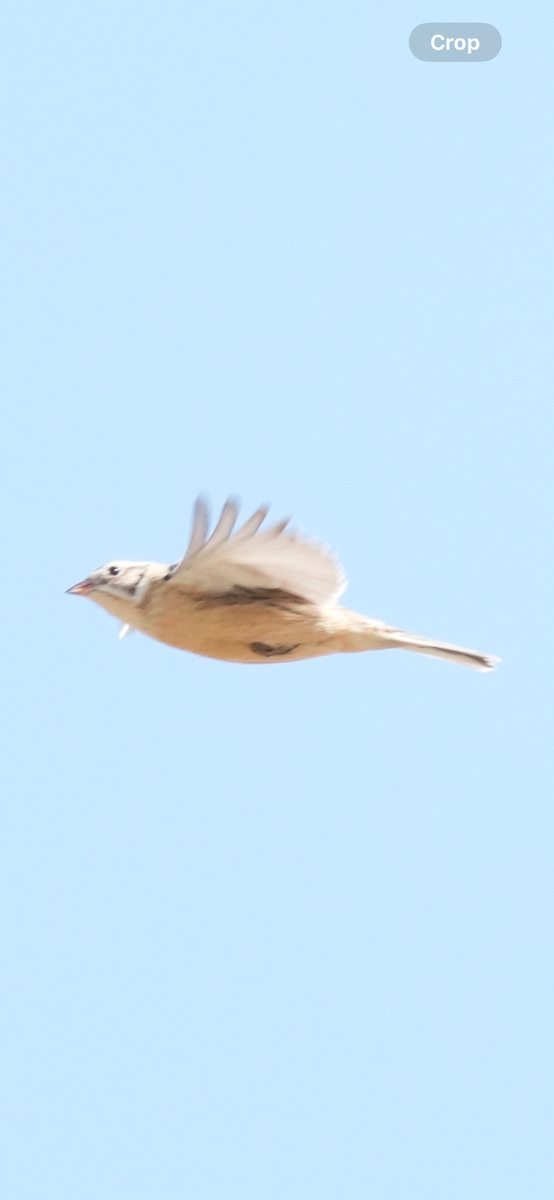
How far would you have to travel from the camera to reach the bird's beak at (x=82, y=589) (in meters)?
9.64

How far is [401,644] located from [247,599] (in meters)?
1.00

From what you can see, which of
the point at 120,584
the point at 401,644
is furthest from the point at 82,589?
the point at 401,644

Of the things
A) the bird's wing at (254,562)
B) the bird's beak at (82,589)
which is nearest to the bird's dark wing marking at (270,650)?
the bird's wing at (254,562)

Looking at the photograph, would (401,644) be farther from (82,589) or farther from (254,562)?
(82,589)

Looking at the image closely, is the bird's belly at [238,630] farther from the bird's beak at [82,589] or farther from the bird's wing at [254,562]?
the bird's beak at [82,589]

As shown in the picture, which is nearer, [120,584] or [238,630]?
[238,630]

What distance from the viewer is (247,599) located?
9.11 m

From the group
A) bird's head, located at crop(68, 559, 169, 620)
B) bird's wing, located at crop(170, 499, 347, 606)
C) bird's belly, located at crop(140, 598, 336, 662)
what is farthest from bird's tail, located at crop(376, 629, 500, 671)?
bird's head, located at crop(68, 559, 169, 620)

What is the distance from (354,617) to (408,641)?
0.32 meters

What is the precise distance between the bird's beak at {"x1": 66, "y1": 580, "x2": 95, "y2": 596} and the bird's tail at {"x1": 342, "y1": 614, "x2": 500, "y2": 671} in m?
1.33

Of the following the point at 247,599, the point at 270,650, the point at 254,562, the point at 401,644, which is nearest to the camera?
the point at 254,562

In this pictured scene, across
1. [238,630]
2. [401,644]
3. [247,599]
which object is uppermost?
[401,644]

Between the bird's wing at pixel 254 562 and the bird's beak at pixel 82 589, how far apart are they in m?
0.78

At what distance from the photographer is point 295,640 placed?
9.39 m
